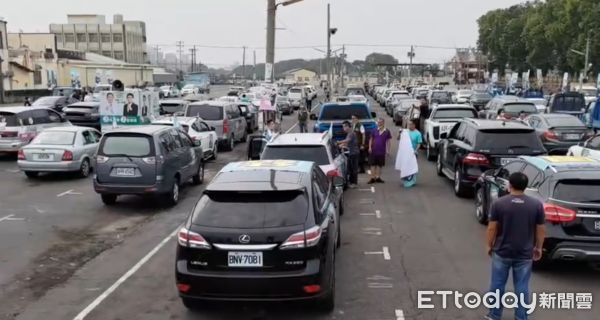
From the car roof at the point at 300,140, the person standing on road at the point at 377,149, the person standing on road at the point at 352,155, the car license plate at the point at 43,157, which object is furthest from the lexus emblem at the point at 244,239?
the car license plate at the point at 43,157

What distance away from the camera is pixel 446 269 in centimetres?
886

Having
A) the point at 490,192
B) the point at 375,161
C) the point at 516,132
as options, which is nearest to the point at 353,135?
the point at 375,161

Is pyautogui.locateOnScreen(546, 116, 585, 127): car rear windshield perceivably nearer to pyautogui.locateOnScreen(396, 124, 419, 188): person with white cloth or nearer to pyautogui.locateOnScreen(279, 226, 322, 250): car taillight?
pyautogui.locateOnScreen(396, 124, 419, 188): person with white cloth

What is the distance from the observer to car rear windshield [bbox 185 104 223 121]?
926 inches

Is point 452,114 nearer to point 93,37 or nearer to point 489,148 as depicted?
point 489,148

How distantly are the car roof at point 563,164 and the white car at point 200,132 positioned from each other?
466 inches

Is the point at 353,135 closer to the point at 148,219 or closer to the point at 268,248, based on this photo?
the point at 148,219

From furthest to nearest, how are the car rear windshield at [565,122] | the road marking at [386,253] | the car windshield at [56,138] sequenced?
the car rear windshield at [565,122] < the car windshield at [56,138] < the road marking at [386,253]

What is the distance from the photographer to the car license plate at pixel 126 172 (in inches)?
515

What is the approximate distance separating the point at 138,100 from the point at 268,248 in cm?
1800

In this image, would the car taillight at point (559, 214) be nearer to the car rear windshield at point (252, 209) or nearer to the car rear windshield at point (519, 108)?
the car rear windshield at point (252, 209)

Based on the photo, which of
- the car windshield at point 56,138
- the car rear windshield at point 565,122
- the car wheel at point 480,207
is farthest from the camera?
the car rear windshield at point 565,122

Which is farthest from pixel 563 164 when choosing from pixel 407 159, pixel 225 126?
pixel 225 126

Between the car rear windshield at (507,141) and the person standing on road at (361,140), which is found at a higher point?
the car rear windshield at (507,141)
